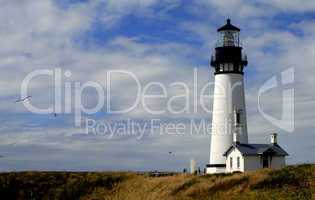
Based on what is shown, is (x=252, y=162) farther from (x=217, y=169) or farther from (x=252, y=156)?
(x=217, y=169)

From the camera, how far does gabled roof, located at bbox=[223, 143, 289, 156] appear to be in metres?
39.5

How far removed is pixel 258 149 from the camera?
39812mm

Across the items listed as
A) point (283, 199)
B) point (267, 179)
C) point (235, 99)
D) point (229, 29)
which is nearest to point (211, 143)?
point (235, 99)

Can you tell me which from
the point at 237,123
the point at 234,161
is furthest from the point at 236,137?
the point at 234,161

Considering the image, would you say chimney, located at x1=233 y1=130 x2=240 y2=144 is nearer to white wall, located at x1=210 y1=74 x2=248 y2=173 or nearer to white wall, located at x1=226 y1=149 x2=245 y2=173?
white wall, located at x1=210 y1=74 x2=248 y2=173

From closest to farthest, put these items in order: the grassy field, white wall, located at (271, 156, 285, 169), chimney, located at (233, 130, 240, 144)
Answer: the grassy field
white wall, located at (271, 156, 285, 169)
chimney, located at (233, 130, 240, 144)

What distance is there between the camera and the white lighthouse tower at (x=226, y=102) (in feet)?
136

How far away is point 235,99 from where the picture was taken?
42062 millimetres

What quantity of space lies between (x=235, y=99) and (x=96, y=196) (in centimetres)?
1380

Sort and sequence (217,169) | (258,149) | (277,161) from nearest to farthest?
1. (258,149)
2. (277,161)
3. (217,169)

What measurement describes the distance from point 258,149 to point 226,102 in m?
4.10

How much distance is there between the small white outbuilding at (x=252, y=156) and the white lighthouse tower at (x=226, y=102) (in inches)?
32.6

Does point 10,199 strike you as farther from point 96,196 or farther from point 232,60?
point 232,60

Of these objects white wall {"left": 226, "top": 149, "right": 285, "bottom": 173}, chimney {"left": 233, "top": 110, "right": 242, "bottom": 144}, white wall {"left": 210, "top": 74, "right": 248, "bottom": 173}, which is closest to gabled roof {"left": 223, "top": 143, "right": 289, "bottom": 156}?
white wall {"left": 226, "top": 149, "right": 285, "bottom": 173}
